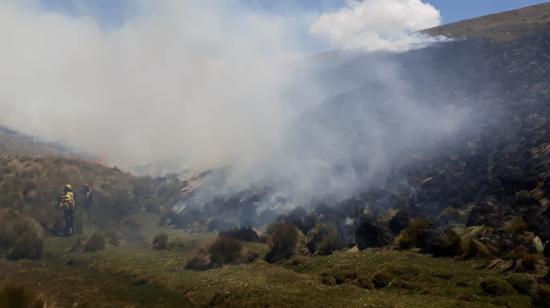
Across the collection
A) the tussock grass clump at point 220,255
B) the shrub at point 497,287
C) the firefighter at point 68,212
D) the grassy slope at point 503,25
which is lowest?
the shrub at point 497,287

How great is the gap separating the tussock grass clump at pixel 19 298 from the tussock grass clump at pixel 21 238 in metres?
33.9

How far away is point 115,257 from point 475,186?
108ft

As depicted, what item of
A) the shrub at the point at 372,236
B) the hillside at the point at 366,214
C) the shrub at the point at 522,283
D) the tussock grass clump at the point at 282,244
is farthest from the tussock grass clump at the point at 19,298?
the shrub at the point at 372,236

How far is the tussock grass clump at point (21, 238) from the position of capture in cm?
4578

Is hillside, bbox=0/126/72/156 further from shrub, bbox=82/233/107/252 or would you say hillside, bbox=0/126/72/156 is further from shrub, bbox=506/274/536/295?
shrub, bbox=506/274/536/295

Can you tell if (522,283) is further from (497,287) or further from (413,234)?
(413,234)

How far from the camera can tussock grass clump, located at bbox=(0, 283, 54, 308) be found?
1485 cm

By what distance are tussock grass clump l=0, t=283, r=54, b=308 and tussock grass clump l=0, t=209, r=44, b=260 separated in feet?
111

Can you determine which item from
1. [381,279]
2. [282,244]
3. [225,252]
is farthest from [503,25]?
[381,279]

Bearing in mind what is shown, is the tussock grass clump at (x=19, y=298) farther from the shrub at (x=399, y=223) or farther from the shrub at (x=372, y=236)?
the shrub at (x=399, y=223)

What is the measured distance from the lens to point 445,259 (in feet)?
84.5

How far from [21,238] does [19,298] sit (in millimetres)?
36244

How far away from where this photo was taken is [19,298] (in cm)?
1512

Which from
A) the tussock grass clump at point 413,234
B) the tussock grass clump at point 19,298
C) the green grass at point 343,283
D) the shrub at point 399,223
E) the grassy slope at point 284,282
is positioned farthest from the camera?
the shrub at point 399,223
